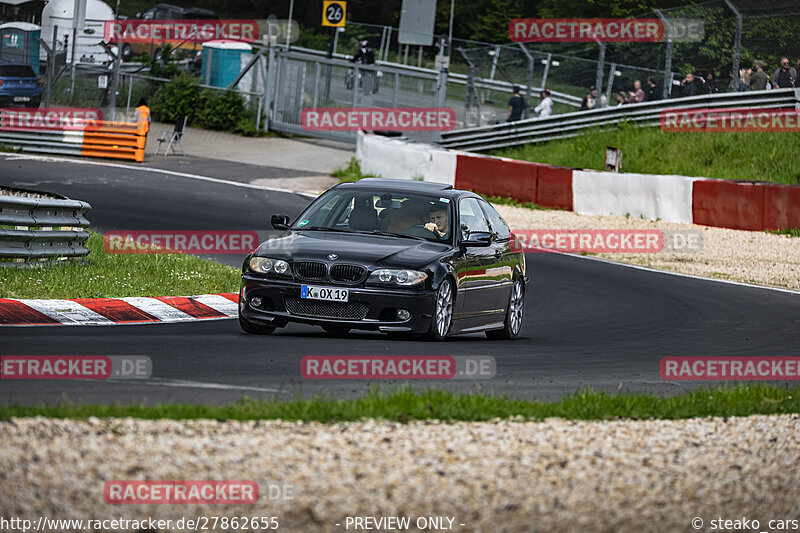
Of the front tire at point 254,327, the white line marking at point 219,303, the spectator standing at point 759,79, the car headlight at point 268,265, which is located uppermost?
the spectator standing at point 759,79

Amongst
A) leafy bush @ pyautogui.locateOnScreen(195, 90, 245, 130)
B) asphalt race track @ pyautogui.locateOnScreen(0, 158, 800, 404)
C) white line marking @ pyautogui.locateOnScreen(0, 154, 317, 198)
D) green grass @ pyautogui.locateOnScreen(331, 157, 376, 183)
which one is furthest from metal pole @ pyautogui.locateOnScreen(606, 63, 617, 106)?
leafy bush @ pyautogui.locateOnScreen(195, 90, 245, 130)

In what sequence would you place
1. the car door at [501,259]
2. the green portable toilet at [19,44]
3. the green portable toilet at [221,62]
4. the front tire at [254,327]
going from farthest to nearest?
1. the green portable toilet at [221,62]
2. the green portable toilet at [19,44]
3. the car door at [501,259]
4. the front tire at [254,327]

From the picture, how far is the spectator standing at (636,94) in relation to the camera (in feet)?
93.8

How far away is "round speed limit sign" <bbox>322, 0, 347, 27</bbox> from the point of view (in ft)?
116

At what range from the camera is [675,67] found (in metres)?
27.3

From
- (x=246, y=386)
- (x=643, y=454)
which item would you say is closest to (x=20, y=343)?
(x=246, y=386)

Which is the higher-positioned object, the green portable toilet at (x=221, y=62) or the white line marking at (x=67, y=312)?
the green portable toilet at (x=221, y=62)

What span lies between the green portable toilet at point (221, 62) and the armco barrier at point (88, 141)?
7228 millimetres

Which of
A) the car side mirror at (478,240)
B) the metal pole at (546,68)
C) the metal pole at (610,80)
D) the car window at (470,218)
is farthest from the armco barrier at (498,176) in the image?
the car side mirror at (478,240)

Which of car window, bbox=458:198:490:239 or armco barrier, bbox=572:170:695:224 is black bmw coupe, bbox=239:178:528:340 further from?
armco barrier, bbox=572:170:695:224

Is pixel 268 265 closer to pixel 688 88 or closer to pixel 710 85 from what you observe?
pixel 710 85

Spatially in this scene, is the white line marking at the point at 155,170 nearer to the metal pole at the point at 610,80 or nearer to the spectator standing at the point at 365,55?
A: the metal pole at the point at 610,80

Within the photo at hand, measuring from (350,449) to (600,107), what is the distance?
2405cm

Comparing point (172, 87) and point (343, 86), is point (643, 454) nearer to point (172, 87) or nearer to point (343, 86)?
point (343, 86)
